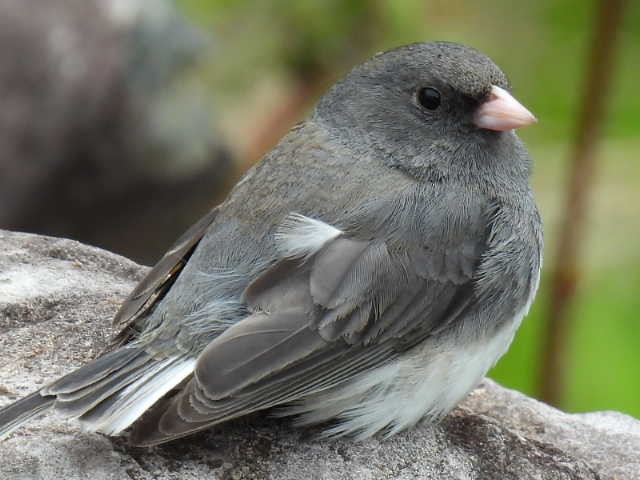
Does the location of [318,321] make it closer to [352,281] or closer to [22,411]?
[352,281]

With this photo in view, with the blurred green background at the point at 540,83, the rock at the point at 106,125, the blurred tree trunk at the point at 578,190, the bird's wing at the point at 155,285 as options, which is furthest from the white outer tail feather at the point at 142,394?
the rock at the point at 106,125

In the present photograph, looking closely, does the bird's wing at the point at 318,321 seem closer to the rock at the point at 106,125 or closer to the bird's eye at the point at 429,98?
the bird's eye at the point at 429,98

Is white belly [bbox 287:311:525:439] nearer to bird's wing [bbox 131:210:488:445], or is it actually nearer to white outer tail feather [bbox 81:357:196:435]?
bird's wing [bbox 131:210:488:445]

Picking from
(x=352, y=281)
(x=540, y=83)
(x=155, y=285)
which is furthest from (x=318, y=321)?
(x=540, y=83)

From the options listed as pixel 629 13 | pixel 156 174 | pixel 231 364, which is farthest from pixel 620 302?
pixel 231 364

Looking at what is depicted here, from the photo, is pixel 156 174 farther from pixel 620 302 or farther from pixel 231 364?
pixel 231 364

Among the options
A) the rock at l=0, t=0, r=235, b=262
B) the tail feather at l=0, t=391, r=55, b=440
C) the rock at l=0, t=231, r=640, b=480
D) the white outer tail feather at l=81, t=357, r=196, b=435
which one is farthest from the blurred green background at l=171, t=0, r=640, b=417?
the tail feather at l=0, t=391, r=55, b=440
